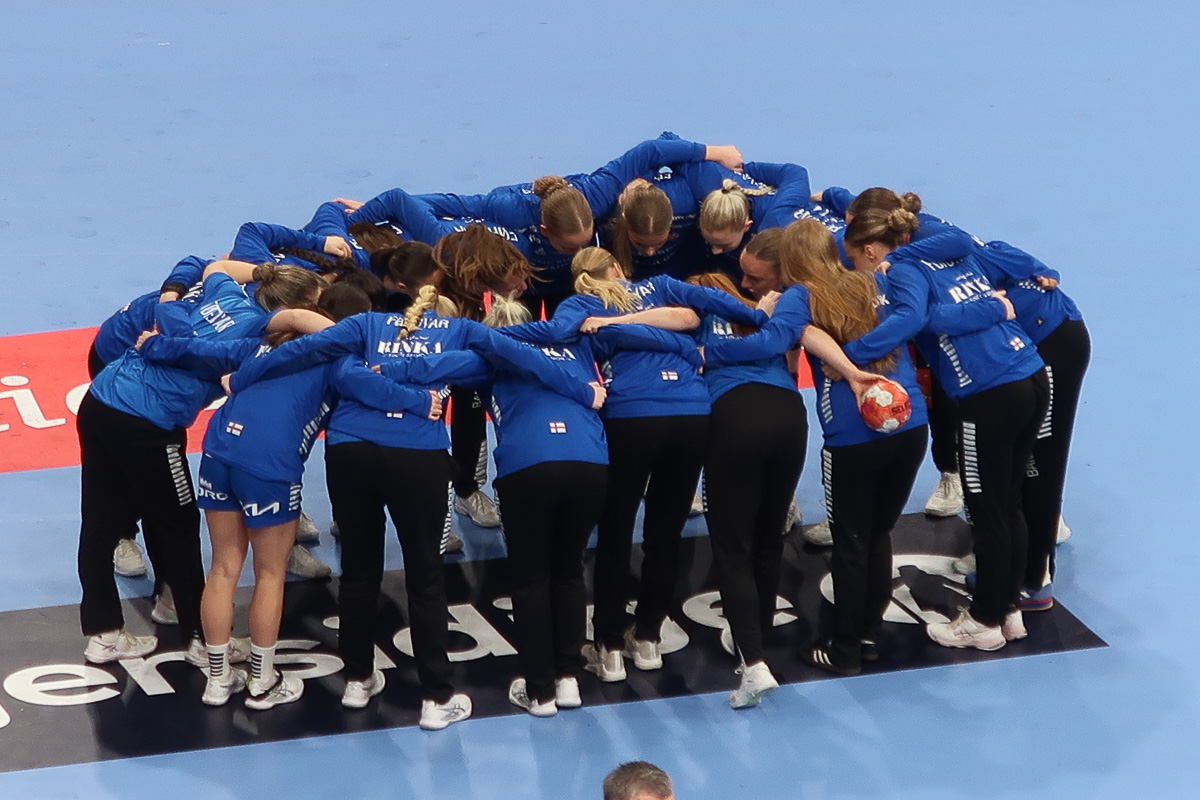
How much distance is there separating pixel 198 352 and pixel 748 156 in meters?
6.98

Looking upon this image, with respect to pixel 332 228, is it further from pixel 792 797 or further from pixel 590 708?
pixel 792 797

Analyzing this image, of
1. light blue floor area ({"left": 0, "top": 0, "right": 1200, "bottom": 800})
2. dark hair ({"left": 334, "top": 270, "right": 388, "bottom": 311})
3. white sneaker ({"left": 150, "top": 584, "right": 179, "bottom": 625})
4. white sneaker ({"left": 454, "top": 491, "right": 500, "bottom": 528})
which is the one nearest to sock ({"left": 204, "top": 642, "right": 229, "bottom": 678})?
light blue floor area ({"left": 0, "top": 0, "right": 1200, "bottom": 800})

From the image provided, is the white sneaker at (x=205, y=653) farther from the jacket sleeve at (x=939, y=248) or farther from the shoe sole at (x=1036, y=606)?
the shoe sole at (x=1036, y=606)

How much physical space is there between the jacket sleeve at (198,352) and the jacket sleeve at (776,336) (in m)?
1.86

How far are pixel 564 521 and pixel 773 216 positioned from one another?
2.22 m

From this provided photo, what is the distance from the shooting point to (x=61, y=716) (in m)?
5.49

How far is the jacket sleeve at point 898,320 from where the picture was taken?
5.45 meters

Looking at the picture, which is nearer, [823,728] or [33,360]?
[823,728]

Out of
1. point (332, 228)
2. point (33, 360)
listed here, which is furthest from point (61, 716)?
point (33, 360)

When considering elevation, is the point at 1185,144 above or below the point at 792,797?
above

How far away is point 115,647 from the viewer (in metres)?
5.82

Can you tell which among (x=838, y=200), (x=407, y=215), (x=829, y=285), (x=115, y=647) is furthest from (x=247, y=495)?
(x=838, y=200)

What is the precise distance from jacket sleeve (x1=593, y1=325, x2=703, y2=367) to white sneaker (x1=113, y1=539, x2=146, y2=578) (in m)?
2.54

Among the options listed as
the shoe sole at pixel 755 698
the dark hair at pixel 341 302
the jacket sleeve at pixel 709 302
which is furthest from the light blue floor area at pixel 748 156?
the dark hair at pixel 341 302
